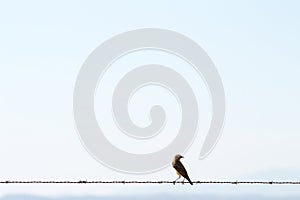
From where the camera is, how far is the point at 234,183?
2384cm

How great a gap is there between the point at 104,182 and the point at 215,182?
12.1ft

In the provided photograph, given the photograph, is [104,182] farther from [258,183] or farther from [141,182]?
[258,183]

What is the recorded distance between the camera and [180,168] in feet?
111

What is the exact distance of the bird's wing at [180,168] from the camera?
3344cm

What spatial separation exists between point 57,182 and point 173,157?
537 inches

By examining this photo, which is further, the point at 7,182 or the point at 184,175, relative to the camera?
the point at 184,175

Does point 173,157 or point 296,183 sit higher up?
point 173,157

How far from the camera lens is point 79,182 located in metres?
23.5

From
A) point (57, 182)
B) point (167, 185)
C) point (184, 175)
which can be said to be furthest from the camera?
point (184, 175)

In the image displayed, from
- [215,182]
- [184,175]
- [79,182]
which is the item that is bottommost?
[215,182]

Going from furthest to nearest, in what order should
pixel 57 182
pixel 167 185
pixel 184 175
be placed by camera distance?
pixel 184 175, pixel 167 185, pixel 57 182

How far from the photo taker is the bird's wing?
33438 mm

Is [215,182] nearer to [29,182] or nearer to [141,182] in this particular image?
[141,182]

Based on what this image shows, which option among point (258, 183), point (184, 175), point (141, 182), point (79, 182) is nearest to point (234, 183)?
point (258, 183)
